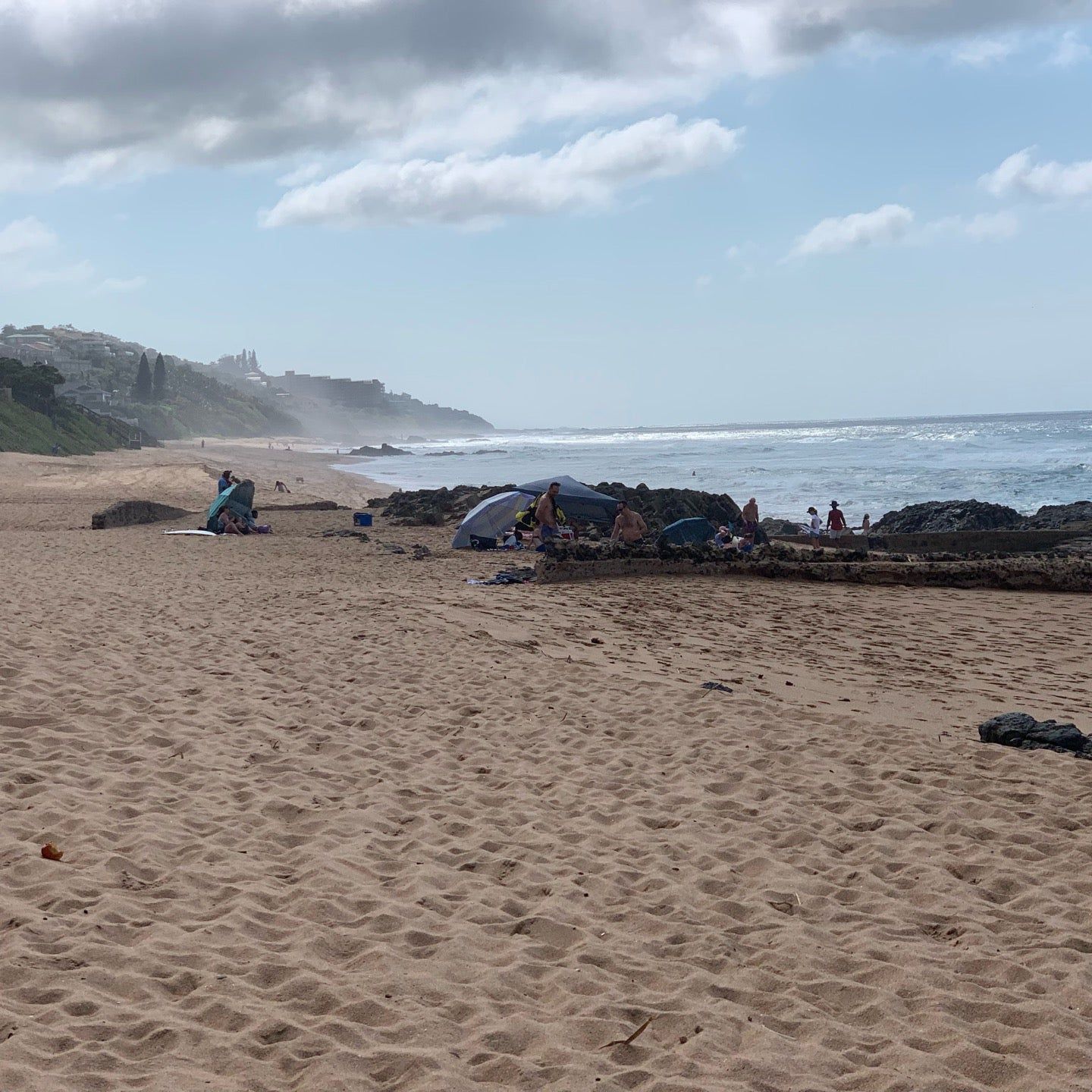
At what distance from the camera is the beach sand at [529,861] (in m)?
3.42

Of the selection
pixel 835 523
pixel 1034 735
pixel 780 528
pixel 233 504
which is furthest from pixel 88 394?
pixel 1034 735

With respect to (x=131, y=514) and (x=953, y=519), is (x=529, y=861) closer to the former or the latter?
(x=131, y=514)

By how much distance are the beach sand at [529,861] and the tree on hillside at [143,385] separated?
391 ft

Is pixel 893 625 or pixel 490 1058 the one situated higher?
pixel 893 625

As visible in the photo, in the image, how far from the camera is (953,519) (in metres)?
26.2

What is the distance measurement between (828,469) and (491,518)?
39292mm

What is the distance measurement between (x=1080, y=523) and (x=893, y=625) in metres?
14.8

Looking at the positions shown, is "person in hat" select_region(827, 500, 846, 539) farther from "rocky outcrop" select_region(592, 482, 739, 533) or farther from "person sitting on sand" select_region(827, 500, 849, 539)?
"rocky outcrop" select_region(592, 482, 739, 533)

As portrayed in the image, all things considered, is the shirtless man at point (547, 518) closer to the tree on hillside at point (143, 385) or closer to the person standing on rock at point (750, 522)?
the person standing on rock at point (750, 522)

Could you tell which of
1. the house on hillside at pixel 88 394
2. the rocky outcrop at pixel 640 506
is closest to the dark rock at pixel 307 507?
the rocky outcrop at pixel 640 506

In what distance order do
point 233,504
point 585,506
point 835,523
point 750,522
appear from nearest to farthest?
point 750,522, point 233,504, point 585,506, point 835,523

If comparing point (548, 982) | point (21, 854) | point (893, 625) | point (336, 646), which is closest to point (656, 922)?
point (548, 982)

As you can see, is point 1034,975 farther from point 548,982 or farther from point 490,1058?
point 490,1058

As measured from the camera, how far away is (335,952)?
161 inches
